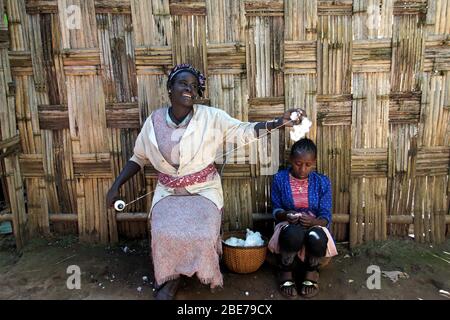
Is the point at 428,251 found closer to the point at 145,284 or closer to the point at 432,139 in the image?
the point at 432,139

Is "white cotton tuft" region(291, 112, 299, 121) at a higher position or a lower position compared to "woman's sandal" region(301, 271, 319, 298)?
higher

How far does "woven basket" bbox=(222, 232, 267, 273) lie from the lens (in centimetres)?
323

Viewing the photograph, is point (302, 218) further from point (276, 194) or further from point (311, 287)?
point (311, 287)

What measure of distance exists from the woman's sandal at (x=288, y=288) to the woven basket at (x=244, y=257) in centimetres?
25

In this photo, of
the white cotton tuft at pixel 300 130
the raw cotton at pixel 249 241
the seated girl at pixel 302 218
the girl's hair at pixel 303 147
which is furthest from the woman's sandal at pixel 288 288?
the white cotton tuft at pixel 300 130

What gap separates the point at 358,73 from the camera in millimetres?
3439

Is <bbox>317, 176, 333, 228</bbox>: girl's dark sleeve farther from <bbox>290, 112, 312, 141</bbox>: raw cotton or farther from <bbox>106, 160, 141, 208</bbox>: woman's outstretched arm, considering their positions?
<bbox>106, 160, 141, 208</bbox>: woman's outstretched arm

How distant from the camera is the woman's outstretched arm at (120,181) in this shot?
10.5ft

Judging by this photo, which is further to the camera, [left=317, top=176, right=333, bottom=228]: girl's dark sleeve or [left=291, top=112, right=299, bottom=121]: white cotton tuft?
[left=317, top=176, right=333, bottom=228]: girl's dark sleeve

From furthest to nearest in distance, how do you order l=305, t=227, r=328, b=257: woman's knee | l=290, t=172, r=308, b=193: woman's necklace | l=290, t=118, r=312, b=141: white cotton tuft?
l=290, t=172, r=308, b=193: woman's necklace → l=290, t=118, r=312, b=141: white cotton tuft → l=305, t=227, r=328, b=257: woman's knee

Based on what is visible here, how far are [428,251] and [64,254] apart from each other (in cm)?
316

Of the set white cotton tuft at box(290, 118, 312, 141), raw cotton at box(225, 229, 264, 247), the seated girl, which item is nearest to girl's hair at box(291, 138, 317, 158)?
the seated girl

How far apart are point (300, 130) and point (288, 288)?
122 cm

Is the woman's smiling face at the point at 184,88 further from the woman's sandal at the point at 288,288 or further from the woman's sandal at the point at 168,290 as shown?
the woman's sandal at the point at 288,288
